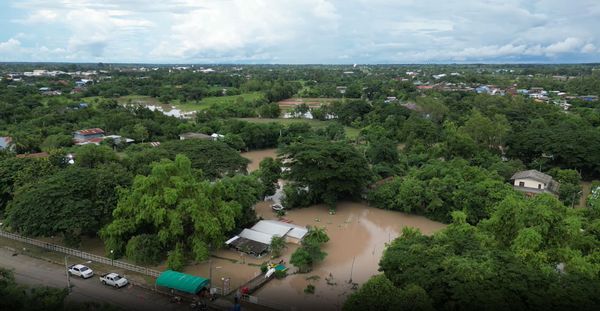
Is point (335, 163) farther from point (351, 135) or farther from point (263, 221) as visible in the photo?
point (351, 135)

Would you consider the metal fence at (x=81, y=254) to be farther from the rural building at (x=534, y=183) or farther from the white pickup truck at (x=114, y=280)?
the rural building at (x=534, y=183)

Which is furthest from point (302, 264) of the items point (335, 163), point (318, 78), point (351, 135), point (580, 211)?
point (318, 78)

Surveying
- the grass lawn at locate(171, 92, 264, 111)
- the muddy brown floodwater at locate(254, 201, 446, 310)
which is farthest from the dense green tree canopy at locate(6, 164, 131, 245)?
the grass lawn at locate(171, 92, 264, 111)

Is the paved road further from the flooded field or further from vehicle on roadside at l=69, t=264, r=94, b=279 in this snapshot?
the flooded field

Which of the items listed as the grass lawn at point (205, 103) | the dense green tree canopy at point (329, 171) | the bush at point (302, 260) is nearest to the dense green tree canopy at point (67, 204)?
the bush at point (302, 260)

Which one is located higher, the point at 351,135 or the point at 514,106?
A: the point at 514,106

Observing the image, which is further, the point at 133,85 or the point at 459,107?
the point at 133,85

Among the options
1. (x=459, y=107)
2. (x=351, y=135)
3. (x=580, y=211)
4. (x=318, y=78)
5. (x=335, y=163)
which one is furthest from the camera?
(x=318, y=78)
